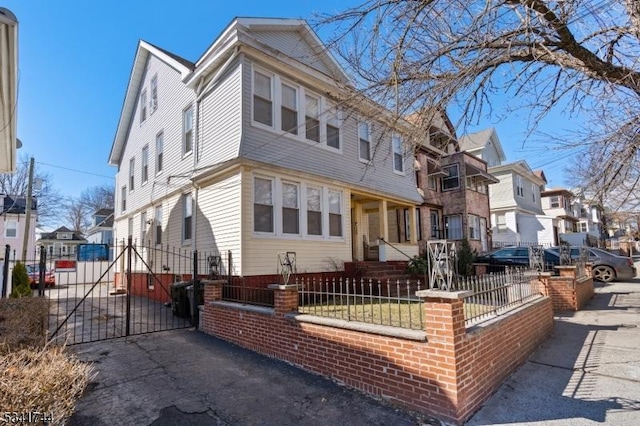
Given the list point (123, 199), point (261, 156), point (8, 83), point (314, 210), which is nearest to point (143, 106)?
point (123, 199)

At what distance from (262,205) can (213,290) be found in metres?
2.56

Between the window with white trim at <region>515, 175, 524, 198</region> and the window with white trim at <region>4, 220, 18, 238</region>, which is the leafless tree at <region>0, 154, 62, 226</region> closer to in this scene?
the window with white trim at <region>4, 220, 18, 238</region>

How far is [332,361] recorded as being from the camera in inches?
210

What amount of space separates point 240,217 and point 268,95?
3.75 m

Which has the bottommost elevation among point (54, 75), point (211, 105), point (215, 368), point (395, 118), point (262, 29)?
point (215, 368)

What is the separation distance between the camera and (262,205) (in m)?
9.69

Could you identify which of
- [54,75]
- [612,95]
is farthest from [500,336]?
[54,75]

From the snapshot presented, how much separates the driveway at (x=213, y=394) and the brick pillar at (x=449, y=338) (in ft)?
1.52

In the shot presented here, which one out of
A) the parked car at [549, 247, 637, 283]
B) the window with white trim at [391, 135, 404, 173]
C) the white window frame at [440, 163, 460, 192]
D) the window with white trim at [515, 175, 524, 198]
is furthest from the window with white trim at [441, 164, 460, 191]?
the window with white trim at [515, 175, 524, 198]

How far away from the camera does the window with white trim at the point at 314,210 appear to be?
10.9 m

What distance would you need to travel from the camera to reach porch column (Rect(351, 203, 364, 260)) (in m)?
14.1

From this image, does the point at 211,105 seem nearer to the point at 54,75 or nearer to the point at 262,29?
the point at 262,29

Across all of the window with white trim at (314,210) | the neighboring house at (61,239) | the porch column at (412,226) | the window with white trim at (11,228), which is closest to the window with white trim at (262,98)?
the window with white trim at (314,210)

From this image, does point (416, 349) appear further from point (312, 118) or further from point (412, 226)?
point (412, 226)
